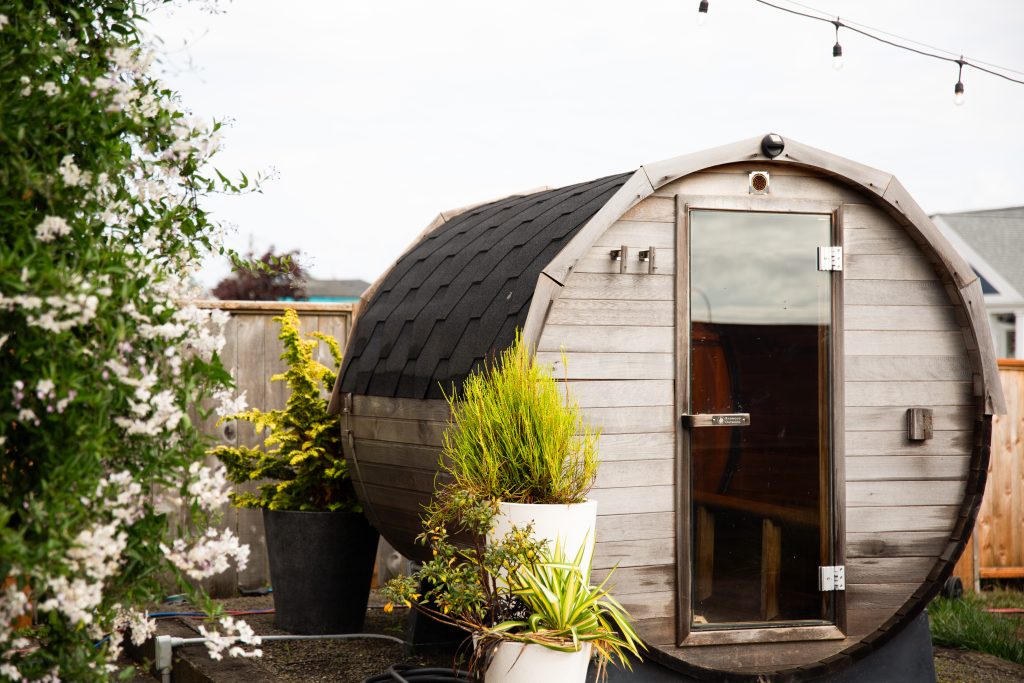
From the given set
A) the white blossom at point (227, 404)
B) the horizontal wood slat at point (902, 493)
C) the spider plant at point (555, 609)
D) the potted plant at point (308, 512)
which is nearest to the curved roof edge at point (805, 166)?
the horizontal wood slat at point (902, 493)

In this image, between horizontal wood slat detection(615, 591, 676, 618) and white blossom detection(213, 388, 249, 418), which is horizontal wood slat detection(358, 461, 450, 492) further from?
white blossom detection(213, 388, 249, 418)

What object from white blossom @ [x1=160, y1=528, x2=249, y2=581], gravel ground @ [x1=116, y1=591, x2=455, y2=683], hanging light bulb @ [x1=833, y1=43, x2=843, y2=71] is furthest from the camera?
hanging light bulb @ [x1=833, y1=43, x2=843, y2=71]

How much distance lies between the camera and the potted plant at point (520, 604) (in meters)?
3.46

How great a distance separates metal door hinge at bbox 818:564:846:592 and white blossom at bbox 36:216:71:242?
3.29 metres

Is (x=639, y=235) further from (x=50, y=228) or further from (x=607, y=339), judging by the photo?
(x=50, y=228)

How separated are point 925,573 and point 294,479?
3.17 metres


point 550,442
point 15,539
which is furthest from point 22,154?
point 550,442

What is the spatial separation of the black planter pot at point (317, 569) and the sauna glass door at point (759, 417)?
6.67 feet

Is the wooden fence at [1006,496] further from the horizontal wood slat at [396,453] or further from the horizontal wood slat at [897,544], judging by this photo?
the horizontal wood slat at [396,453]

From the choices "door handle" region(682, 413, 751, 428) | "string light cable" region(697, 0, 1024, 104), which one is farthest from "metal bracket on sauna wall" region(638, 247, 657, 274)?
"string light cable" region(697, 0, 1024, 104)

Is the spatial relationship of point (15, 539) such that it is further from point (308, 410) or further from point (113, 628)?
point (308, 410)

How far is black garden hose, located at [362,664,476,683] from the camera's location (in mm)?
Answer: 4164

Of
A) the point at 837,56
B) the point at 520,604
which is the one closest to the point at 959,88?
the point at 837,56

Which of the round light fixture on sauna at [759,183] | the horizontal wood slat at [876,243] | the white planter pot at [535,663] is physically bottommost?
the white planter pot at [535,663]
